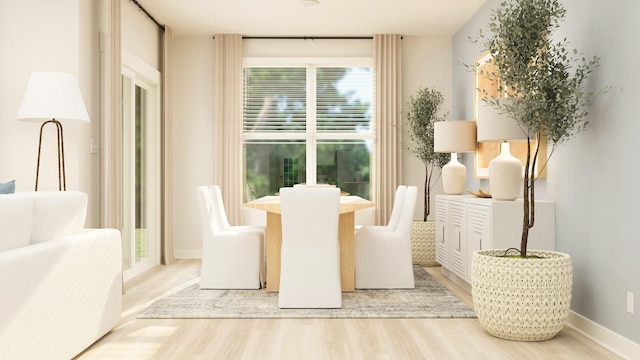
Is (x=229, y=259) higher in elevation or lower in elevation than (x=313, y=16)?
lower

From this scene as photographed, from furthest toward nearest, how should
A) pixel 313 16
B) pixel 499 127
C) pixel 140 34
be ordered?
pixel 313 16 → pixel 140 34 → pixel 499 127

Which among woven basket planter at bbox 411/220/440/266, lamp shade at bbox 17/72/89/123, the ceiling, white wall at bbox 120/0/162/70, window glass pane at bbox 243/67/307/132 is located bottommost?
woven basket planter at bbox 411/220/440/266

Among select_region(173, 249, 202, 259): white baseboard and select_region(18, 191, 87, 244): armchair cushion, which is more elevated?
select_region(18, 191, 87, 244): armchair cushion

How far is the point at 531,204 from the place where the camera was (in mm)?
3590

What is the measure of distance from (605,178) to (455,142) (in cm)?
230

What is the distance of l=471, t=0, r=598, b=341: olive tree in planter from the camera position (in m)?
3.27

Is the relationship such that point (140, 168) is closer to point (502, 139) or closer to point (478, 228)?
point (478, 228)

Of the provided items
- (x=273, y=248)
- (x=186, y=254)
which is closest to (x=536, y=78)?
(x=273, y=248)

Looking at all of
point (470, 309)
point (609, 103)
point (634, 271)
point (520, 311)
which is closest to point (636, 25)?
point (609, 103)

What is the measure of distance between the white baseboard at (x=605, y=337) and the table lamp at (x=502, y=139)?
0.92 metres

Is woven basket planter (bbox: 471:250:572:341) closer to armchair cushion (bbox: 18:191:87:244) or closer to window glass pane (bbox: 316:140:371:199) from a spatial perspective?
armchair cushion (bbox: 18:191:87:244)

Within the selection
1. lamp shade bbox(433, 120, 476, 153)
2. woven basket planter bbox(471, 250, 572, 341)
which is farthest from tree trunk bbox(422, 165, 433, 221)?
woven basket planter bbox(471, 250, 572, 341)

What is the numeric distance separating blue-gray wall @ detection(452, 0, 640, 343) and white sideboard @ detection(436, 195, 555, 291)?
0.08m

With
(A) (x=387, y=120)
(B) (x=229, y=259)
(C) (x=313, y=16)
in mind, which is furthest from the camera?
(A) (x=387, y=120)
